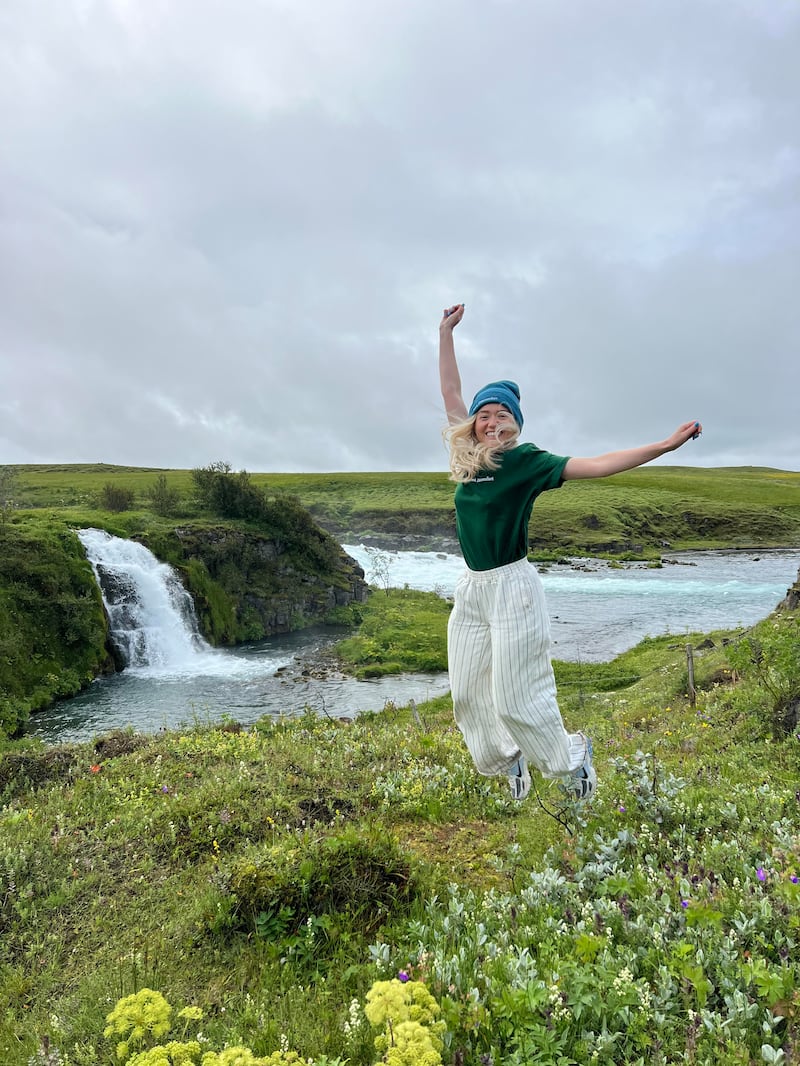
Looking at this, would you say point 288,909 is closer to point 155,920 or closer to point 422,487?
point 155,920

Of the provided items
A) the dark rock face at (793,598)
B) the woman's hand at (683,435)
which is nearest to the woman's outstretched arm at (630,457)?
the woman's hand at (683,435)

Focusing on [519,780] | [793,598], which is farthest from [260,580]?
[519,780]

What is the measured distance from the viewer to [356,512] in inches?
4149

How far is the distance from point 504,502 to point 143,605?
2867 cm

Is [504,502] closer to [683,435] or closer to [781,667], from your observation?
[683,435]

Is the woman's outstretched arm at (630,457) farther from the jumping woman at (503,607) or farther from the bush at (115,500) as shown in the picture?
the bush at (115,500)

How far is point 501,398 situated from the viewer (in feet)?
16.2

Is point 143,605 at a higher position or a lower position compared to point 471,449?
lower

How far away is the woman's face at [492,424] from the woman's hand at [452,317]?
1.05m

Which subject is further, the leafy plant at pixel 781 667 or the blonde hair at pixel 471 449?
the leafy plant at pixel 781 667

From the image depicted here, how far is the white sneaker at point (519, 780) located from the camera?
547cm

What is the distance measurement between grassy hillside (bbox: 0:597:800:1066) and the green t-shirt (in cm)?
246

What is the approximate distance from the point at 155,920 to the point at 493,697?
3.46 m

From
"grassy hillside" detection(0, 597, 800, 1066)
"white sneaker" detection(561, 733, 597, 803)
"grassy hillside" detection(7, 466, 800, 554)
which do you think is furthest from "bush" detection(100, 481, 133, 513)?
"white sneaker" detection(561, 733, 597, 803)
